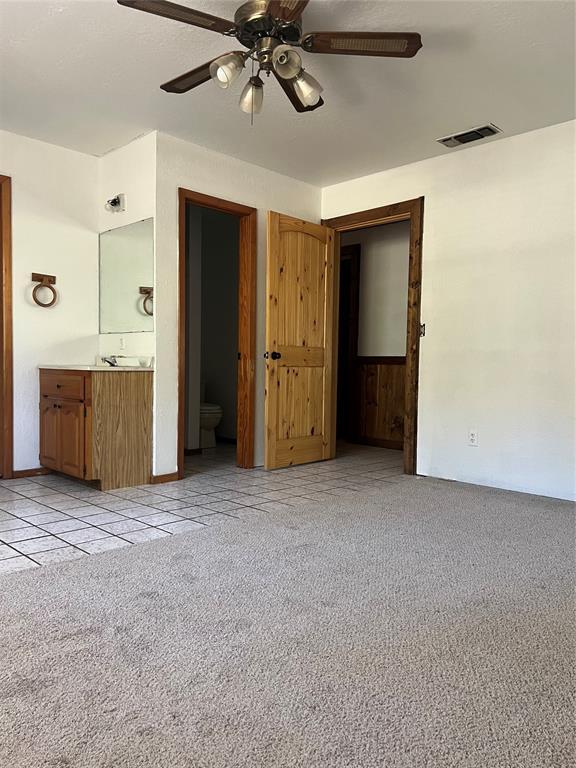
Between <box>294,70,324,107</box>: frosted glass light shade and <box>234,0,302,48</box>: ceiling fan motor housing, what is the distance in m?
0.14

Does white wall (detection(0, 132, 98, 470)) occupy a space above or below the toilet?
above

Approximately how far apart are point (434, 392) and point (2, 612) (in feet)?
10.5

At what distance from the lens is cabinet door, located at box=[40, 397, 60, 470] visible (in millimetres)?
3768

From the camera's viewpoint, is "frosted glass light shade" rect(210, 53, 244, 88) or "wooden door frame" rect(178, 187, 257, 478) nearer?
"frosted glass light shade" rect(210, 53, 244, 88)

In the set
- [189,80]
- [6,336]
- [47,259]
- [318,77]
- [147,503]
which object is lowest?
[147,503]

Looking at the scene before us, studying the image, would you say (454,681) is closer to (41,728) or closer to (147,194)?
(41,728)

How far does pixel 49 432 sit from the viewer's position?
386 centimetres

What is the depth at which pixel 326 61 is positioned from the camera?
2785 mm

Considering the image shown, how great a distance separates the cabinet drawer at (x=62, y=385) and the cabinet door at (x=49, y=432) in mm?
63

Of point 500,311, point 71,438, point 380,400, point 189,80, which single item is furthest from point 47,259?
point 380,400

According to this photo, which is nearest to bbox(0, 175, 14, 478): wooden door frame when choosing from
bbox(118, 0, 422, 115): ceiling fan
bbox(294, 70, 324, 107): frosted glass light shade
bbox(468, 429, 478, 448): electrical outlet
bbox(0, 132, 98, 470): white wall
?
bbox(0, 132, 98, 470): white wall

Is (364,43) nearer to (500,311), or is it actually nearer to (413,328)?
(500,311)

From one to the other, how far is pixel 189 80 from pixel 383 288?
3.63 m

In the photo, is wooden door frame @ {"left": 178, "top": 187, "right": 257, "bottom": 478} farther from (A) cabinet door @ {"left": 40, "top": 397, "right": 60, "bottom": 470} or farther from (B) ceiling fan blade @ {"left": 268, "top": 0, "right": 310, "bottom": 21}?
(B) ceiling fan blade @ {"left": 268, "top": 0, "right": 310, "bottom": 21}
